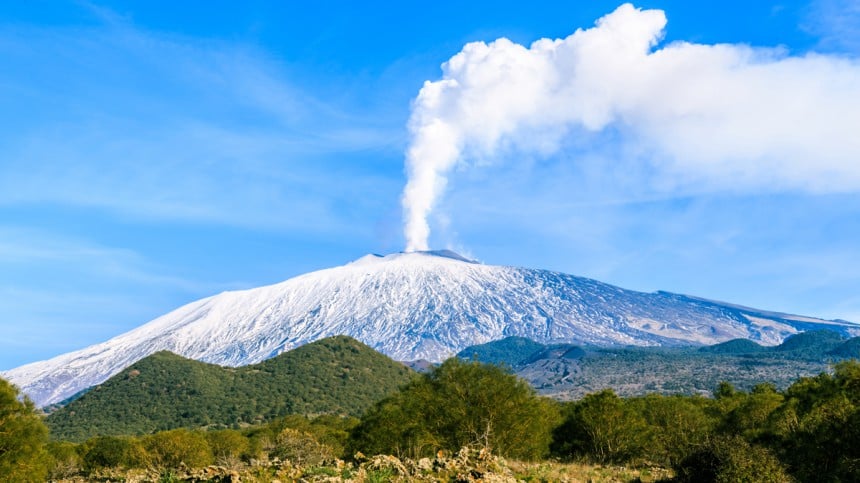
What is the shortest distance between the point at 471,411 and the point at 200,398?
156207mm

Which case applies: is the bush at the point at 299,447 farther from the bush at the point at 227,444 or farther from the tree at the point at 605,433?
the tree at the point at 605,433

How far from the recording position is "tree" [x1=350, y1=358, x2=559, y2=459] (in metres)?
36.6

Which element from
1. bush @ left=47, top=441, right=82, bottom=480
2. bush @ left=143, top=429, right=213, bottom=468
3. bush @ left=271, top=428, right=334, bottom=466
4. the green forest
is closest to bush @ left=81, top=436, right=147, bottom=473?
the green forest

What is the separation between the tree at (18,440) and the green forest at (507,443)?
0.24 feet

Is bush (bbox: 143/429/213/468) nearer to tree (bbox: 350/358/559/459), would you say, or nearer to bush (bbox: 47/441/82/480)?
bush (bbox: 47/441/82/480)

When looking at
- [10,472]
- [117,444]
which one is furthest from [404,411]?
[117,444]

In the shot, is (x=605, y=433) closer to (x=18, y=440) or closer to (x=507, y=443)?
(x=507, y=443)

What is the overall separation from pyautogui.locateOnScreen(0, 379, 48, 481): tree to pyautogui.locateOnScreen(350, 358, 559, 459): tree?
21.7 meters

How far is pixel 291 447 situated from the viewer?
68.2 m

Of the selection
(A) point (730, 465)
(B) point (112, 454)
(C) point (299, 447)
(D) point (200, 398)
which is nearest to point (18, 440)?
(C) point (299, 447)

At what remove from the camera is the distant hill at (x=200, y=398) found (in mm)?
153125

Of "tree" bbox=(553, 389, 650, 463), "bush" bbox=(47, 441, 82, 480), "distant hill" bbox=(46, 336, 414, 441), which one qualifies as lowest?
"bush" bbox=(47, 441, 82, 480)

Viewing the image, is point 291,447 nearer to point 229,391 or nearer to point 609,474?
point 609,474

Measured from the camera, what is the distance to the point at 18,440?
3519 cm
